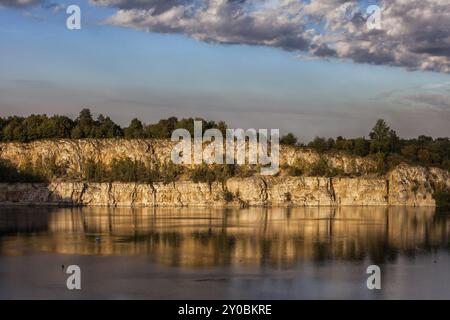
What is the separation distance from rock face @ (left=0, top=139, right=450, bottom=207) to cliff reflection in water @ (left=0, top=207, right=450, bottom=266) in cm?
2766

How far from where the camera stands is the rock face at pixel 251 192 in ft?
335

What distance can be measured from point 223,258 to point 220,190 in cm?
6398

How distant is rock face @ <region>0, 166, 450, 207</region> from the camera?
335 ft

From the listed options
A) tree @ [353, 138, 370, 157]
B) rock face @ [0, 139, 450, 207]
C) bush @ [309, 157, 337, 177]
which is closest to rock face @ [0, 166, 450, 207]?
rock face @ [0, 139, 450, 207]

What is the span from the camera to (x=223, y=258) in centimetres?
4172

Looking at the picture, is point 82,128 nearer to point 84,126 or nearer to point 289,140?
point 84,126

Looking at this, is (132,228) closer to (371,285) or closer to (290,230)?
(290,230)

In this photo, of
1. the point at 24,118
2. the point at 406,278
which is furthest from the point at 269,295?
the point at 24,118

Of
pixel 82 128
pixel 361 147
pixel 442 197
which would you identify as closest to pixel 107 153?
pixel 82 128

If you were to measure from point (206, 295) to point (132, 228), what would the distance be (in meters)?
30.5

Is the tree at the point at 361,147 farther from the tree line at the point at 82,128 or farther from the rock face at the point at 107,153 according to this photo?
the tree line at the point at 82,128

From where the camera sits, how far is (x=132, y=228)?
60031mm

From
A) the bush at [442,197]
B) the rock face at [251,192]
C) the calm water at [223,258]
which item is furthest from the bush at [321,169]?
the calm water at [223,258]

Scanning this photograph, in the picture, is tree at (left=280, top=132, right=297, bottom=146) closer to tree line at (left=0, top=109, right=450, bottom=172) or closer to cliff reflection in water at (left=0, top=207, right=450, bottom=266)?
tree line at (left=0, top=109, right=450, bottom=172)
